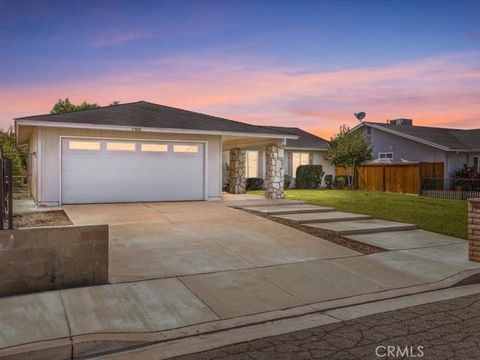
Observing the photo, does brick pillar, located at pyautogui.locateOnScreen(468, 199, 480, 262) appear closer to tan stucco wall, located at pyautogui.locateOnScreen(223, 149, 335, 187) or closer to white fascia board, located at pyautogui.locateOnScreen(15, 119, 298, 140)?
white fascia board, located at pyautogui.locateOnScreen(15, 119, 298, 140)

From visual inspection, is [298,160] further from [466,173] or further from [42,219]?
[42,219]

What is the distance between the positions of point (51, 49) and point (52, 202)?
543 cm

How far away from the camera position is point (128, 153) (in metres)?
15.3

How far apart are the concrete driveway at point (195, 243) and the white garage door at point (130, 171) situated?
1.99 m

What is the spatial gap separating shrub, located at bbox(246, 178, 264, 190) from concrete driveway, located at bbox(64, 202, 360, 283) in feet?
35.9

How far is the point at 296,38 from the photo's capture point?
602 inches

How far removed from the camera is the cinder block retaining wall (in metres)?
5.55

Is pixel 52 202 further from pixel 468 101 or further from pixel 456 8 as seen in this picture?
pixel 468 101

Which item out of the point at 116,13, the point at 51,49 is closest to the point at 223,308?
the point at 116,13

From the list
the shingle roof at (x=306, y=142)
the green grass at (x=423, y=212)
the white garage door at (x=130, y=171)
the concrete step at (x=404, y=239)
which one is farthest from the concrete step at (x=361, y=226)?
the shingle roof at (x=306, y=142)

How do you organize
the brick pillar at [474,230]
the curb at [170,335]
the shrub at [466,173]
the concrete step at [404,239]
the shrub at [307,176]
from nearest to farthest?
the curb at [170,335], the brick pillar at [474,230], the concrete step at [404,239], the shrub at [466,173], the shrub at [307,176]

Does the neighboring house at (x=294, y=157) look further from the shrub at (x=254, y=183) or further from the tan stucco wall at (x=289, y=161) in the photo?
the shrub at (x=254, y=183)

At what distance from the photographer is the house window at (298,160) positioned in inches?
1039

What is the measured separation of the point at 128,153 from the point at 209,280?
9.87m
